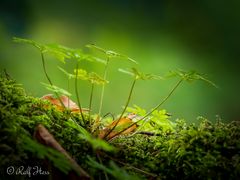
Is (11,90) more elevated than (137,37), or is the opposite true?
(137,37)

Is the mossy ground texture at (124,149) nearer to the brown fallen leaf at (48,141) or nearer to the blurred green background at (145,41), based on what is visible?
the brown fallen leaf at (48,141)

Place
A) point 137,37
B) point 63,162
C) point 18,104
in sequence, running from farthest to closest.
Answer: point 137,37, point 18,104, point 63,162

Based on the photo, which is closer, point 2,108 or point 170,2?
point 2,108

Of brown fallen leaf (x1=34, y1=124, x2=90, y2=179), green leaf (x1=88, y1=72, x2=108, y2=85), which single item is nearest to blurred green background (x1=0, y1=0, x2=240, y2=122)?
green leaf (x1=88, y1=72, x2=108, y2=85)

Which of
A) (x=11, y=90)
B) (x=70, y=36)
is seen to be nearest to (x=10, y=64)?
(x=70, y=36)

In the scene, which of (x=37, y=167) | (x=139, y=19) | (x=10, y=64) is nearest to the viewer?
(x=37, y=167)

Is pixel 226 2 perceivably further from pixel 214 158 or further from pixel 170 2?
pixel 214 158

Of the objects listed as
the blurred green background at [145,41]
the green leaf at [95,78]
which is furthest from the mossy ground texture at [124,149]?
the blurred green background at [145,41]

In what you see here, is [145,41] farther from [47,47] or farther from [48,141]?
[48,141]
